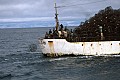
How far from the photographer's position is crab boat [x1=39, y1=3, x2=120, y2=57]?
51750 millimetres

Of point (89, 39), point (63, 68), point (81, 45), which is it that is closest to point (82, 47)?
point (81, 45)

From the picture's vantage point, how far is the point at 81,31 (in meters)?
56.3

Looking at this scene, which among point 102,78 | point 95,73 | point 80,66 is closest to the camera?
point 102,78

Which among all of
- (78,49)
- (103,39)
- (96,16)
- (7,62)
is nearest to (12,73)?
(7,62)

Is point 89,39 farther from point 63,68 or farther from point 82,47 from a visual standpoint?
point 63,68

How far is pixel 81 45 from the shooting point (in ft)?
170

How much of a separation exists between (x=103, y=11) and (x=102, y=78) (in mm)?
23673

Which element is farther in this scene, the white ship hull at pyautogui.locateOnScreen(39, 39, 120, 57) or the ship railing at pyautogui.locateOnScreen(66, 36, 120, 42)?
the ship railing at pyautogui.locateOnScreen(66, 36, 120, 42)

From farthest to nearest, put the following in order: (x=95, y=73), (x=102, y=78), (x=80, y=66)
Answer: (x=80, y=66) → (x=95, y=73) → (x=102, y=78)

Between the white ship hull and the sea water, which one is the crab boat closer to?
the white ship hull

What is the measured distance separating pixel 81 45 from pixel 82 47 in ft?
1.31

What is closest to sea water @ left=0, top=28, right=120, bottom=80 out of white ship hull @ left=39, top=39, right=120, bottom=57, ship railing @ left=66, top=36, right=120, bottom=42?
white ship hull @ left=39, top=39, right=120, bottom=57

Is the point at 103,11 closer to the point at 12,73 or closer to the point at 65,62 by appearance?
the point at 65,62

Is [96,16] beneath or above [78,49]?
above
